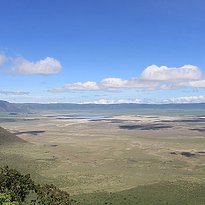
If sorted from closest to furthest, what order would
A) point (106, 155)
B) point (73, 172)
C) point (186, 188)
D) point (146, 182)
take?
1. point (186, 188)
2. point (146, 182)
3. point (73, 172)
4. point (106, 155)

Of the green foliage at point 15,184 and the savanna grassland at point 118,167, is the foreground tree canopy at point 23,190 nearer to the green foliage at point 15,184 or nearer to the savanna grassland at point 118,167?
the green foliage at point 15,184

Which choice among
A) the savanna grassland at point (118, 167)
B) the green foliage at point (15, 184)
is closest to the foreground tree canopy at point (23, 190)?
the green foliage at point (15, 184)

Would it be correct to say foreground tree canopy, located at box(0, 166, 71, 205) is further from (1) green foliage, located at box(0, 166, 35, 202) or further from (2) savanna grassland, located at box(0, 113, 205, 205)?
(2) savanna grassland, located at box(0, 113, 205, 205)

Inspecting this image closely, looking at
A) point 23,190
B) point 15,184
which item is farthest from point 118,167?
point 15,184

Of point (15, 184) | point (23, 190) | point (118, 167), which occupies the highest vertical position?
point (15, 184)

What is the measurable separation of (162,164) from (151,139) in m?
54.3

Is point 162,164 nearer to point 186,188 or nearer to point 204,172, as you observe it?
point 204,172

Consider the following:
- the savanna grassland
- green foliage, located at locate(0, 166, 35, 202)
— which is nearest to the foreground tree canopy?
green foliage, located at locate(0, 166, 35, 202)

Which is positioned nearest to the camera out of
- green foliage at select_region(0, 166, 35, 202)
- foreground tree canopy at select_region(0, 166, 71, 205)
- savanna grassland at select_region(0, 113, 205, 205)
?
foreground tree canopy at select_region(0, 166, 71, 205)

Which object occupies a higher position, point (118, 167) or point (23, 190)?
point (23, 190)

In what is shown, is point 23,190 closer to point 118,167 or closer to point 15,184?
point 15,184

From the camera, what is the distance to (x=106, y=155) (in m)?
107

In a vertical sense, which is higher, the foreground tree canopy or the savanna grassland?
the foreground tree canopy

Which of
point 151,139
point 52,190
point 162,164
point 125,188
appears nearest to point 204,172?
point 162,164
